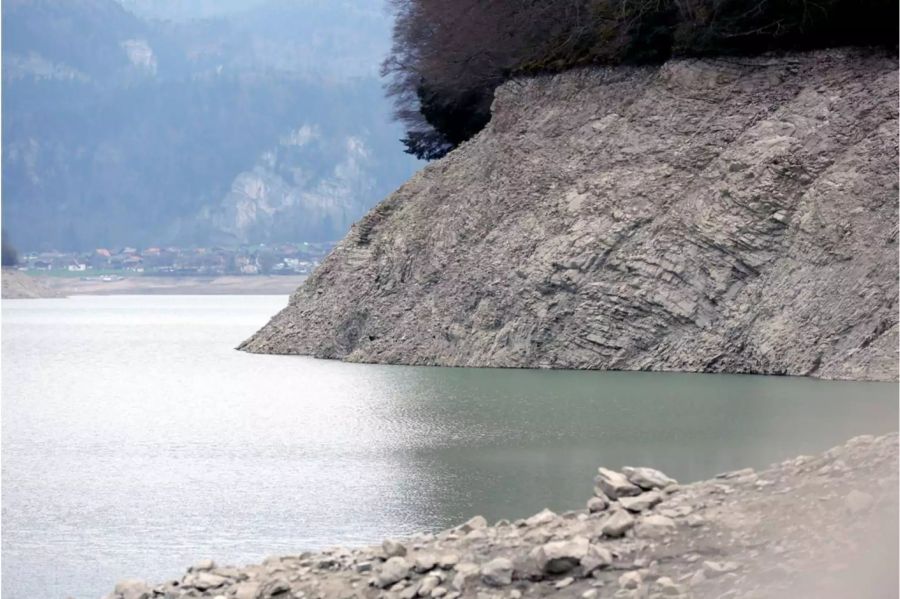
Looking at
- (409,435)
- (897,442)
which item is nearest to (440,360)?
(409,435)

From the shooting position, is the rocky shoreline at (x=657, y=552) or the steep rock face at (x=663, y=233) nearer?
the rocky shoreline at (x=657, y=552)

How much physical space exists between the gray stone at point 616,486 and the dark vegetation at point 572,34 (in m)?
22.1

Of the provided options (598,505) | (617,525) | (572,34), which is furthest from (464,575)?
(572,34)

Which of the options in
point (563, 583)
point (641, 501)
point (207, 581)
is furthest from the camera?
point (641, 501)

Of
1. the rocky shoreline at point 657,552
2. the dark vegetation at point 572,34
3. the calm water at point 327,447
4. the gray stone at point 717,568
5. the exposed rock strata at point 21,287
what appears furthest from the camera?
the exposed rock strata at point 21,287

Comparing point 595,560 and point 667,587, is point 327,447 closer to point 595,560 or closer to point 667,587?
point 595,560

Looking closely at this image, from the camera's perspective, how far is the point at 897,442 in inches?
465

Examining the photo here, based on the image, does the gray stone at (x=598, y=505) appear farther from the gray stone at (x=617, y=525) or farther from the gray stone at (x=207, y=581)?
the gray stone at (x=207, y=581)

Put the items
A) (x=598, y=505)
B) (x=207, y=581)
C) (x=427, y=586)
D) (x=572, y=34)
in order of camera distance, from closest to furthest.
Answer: (x=427, y=586), (x=207, y=581), (x=598, y=505), (x=572, y=34)

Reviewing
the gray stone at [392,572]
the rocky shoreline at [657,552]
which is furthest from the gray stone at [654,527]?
the gray stone at [392,572]

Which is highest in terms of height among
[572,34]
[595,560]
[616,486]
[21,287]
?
[572,34]

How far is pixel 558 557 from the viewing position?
10492mm

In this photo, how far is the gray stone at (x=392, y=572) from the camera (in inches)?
427

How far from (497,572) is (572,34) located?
96.7 feet
